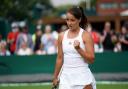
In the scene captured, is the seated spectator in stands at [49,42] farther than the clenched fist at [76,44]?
Yes

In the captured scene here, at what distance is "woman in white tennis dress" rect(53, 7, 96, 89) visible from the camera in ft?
27.5

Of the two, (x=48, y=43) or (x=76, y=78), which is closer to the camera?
(x=76, y=78)

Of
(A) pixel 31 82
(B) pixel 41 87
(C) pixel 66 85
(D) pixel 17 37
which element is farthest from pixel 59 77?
(D) pixel 17 37

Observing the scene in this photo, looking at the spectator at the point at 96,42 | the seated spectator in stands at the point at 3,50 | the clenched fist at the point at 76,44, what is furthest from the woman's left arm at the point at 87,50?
the seated spectator in stands at the point at 3,50

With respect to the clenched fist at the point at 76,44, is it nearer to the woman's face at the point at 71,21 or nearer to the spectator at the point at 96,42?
the woman's face at the point at 71,21

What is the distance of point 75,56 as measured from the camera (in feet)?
27.6

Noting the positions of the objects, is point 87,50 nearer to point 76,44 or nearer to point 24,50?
point 76,44

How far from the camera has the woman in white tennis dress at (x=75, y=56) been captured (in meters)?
8.38

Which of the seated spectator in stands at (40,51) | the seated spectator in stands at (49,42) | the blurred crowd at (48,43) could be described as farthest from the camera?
the seated spectator in stands at (40,51)

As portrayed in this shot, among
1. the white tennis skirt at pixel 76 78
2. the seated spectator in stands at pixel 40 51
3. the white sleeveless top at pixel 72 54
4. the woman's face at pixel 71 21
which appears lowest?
the seated spectator in stands at pixel 40 51

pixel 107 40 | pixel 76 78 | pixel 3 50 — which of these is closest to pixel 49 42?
pixel 3 50

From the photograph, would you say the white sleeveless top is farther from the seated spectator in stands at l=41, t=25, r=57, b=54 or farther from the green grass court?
the seated spectator in stands at l=41, t=25, r=57, b=54

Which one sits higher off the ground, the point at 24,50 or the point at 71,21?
the point at 71,21

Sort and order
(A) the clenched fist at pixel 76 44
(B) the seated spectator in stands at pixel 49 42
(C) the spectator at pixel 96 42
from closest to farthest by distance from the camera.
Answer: (A) the clenched fist at pixel 76 44, (C) the spectator at pixel 96 42, (B) the seated spectator in stands at pixel 49 42
